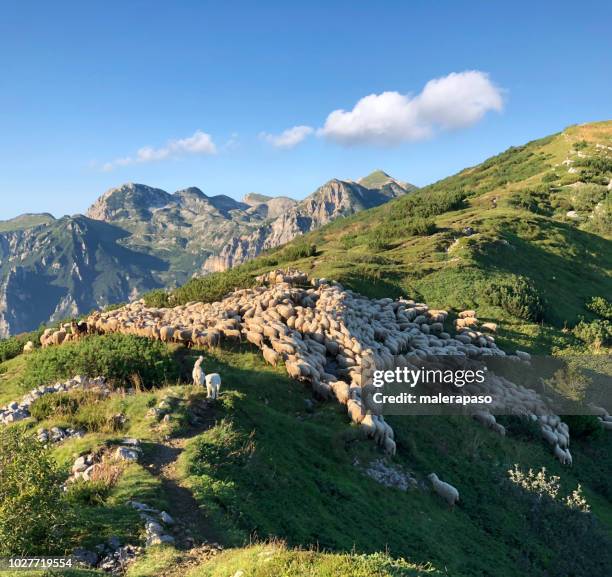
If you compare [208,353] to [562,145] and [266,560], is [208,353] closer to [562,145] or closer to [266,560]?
[266,560]

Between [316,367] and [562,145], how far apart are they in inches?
3987

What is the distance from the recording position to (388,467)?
1477 centimetres

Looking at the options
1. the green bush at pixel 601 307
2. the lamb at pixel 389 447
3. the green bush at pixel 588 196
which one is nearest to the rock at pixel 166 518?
the lamb at pixel 389 447

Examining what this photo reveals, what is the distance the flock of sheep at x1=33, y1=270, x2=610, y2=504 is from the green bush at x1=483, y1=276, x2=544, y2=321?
7675 mm

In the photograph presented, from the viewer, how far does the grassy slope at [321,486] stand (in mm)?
9867

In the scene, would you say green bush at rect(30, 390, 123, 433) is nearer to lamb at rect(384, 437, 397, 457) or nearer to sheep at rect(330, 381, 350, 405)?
sheep at rect(330, 381, 350, 405)

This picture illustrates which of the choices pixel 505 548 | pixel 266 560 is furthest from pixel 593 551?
pixel 266 560

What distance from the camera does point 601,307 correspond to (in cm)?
3728

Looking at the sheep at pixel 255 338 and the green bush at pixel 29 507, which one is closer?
the green bush at pixel 29 507

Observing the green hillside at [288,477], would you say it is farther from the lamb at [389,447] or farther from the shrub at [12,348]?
the lamb at [389,447]

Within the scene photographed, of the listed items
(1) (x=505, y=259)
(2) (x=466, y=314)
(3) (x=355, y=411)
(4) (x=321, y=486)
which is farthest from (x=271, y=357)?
(1) (x=505, y=259)

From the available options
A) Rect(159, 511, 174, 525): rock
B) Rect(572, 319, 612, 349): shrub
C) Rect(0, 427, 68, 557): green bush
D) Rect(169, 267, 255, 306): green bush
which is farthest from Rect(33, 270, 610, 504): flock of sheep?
Rect(572, 319, 612, 349): shrub

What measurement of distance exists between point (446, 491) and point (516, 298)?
2140cm

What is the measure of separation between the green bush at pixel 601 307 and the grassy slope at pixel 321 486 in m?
21.6
